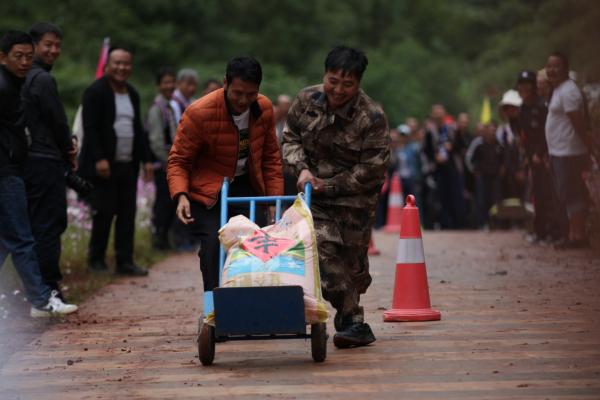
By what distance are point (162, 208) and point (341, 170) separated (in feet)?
27.7

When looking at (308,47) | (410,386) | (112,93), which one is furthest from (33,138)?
(308,47)

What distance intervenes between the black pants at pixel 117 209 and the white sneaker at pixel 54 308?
293 cm

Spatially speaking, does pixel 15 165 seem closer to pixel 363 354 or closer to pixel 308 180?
pixel 308 180

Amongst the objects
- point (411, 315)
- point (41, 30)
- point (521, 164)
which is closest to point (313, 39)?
point (521, 164)

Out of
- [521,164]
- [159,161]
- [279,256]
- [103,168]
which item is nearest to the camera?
[279,256]

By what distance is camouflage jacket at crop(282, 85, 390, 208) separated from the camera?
8.38 metres

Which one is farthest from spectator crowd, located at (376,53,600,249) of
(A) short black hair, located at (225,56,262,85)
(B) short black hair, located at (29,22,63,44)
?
(A) short black hair, located at (225,56,262,85)

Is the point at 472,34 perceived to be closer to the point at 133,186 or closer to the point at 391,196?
the point at 391,196

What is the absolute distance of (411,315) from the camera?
977 cm

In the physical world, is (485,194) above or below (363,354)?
above

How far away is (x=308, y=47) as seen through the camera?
4822 centimetres

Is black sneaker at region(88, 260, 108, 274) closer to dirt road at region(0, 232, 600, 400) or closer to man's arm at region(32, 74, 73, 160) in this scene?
dirt road at region(0, 232, 600, 400)

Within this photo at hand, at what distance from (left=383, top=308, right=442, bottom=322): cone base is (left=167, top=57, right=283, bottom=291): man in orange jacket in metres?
1.65

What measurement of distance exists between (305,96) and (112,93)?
5.43 meters
